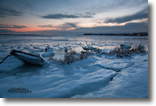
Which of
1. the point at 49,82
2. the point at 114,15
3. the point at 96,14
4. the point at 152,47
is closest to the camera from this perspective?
the point at 49,82

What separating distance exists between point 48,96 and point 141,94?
1.75 meters

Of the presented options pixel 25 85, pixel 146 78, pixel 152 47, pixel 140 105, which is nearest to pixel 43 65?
pixel 25 85

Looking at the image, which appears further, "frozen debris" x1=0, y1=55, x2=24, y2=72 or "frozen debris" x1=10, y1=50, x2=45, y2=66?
"frozen debris" x1=10, y1=50, x2=45, y2=66

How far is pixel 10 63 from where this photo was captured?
266cm

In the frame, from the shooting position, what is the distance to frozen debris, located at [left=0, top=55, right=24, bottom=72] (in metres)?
2.51

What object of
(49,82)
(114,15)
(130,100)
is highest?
(114,15)

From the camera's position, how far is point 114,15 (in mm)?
3994

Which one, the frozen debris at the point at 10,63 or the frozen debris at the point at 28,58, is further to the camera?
the frozen debris at the point at 28,58

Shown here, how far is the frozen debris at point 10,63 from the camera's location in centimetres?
251

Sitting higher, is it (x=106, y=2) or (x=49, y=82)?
(x=106, y=2)

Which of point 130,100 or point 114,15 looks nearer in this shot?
point 130,100

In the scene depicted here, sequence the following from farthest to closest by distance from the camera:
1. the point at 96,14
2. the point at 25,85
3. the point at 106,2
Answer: the point at 96,14
the point at 106,2
the point at 25,85

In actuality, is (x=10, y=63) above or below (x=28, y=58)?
below

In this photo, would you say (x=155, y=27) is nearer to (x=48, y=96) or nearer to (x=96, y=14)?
(x=96, y=14)
